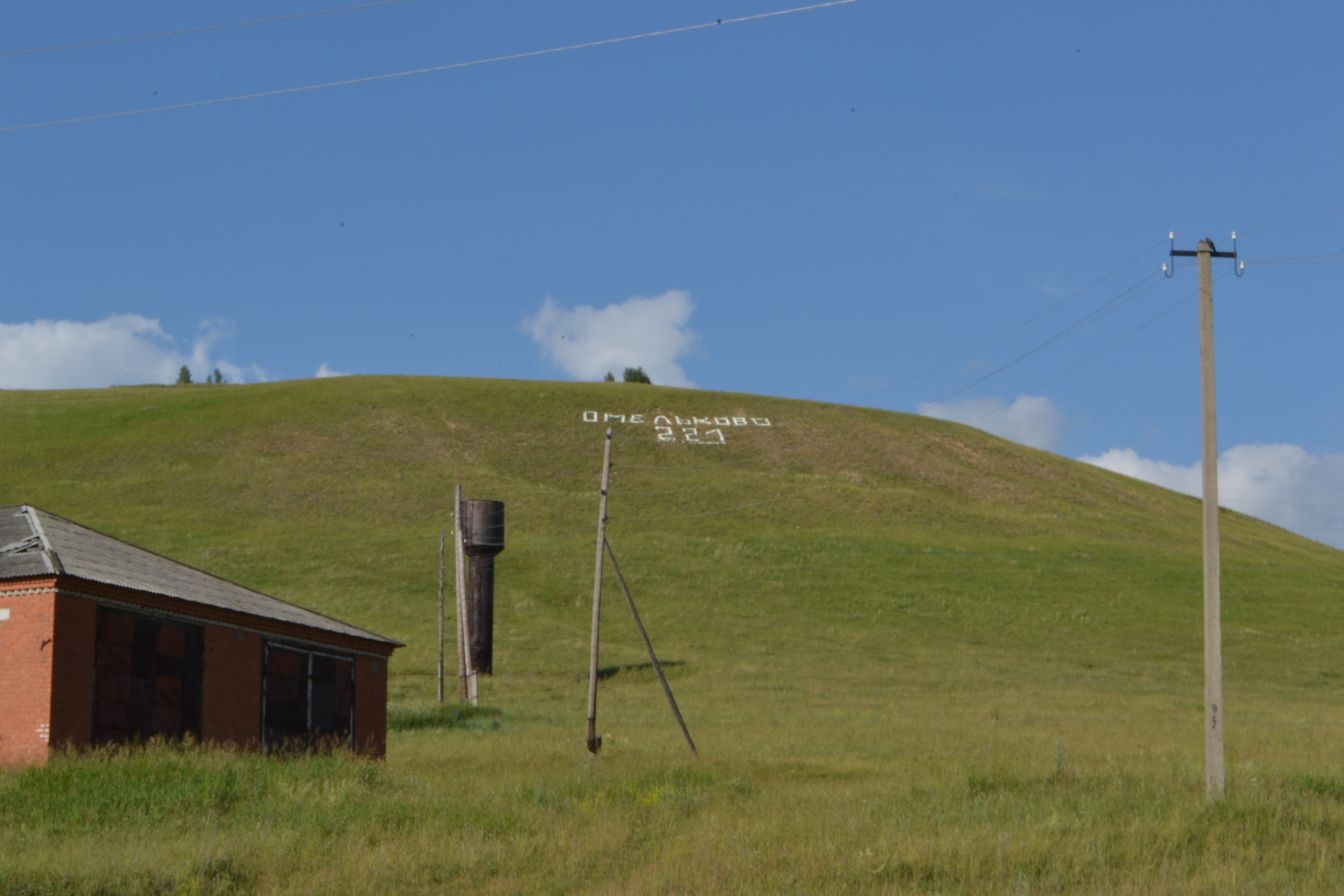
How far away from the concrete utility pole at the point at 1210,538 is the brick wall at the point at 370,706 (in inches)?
731

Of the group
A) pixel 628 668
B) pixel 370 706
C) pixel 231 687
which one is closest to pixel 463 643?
pixel 628 668

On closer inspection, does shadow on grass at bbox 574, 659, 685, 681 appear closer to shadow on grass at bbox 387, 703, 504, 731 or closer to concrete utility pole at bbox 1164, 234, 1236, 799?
shadow on grass at bbox 387, 703, 504, 731

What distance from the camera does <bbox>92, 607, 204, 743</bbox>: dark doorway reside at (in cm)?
2028

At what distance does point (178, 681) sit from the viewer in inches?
860

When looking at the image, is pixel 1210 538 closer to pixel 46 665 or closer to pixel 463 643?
pixel 46 665

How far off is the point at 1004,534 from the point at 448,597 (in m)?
36.2

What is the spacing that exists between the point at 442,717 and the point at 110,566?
45.8 ft

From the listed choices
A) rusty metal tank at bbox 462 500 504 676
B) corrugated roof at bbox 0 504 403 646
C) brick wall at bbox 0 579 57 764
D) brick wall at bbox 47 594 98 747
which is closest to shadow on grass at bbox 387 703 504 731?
corrugated roof at bbox 0 504 403 646

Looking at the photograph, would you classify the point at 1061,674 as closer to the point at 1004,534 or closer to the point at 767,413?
the point at 1004,534

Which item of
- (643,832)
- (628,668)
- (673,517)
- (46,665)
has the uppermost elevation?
(673,517)

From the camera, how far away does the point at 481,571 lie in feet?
144

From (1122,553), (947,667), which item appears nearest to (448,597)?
(947,667)

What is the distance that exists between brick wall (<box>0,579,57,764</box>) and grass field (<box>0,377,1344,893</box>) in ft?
4.15

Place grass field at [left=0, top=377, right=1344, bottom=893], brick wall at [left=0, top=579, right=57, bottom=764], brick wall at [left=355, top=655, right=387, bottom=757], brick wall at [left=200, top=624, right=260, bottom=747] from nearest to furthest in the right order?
1. grass field at [left=0, top=377, right=1344, bottom=893]
2. brick wall at [left=0, top=579, right=57, bottom=764]
3. brick wall at [left=200, top=624, right=260, bottom=747]
4. brick wall at [left=355, top=655, right=387, bottom=757]
